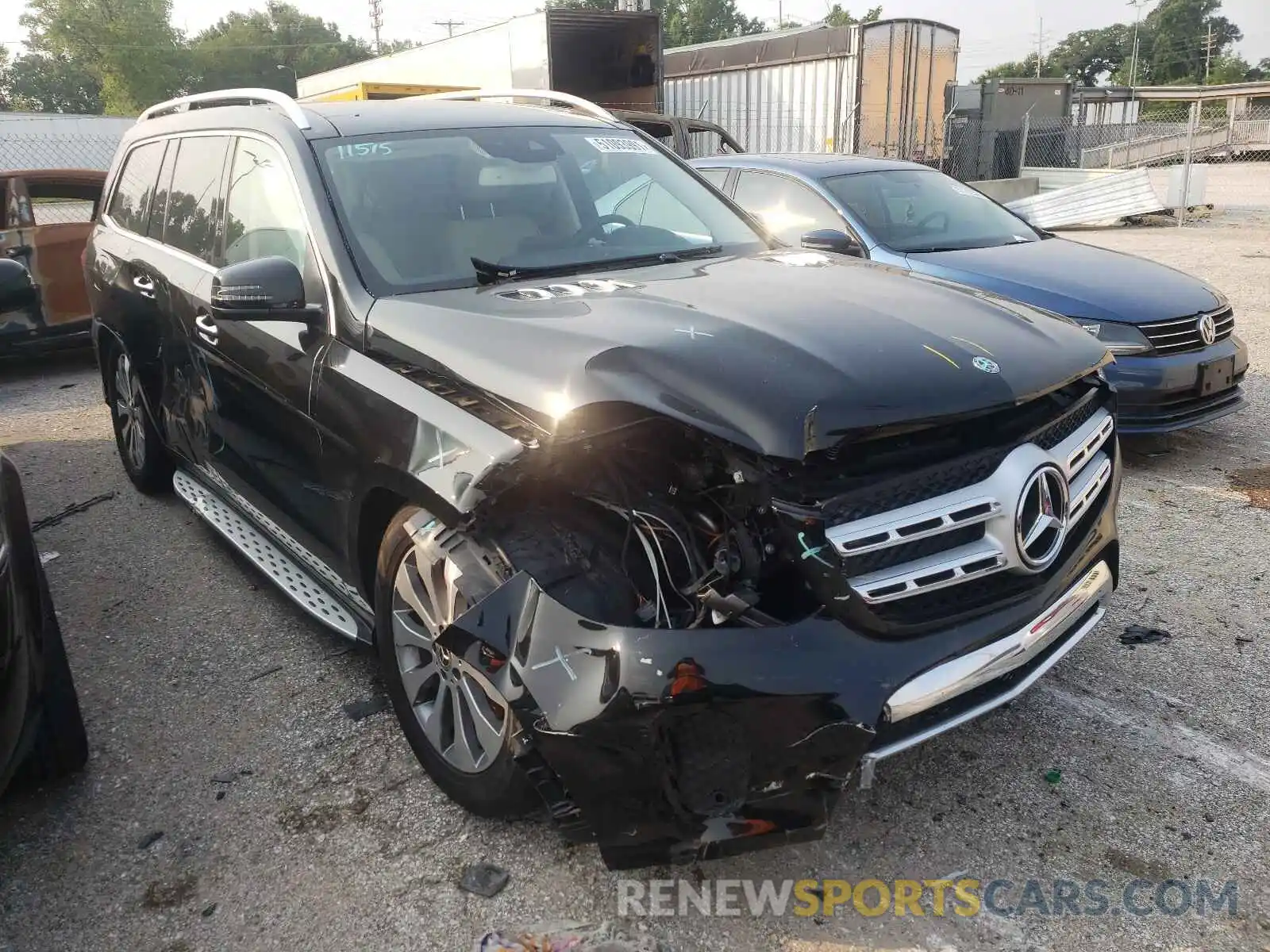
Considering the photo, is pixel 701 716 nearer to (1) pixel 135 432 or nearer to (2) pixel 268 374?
(2) pixel 268 374

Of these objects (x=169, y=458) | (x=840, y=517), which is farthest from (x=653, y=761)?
(x=169, y=458)

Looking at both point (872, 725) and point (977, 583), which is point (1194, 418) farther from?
point (872, 725)

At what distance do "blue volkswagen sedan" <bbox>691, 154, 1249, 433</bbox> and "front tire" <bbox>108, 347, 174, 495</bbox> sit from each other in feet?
10.9

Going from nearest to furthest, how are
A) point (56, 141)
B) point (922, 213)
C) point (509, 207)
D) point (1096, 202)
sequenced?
point (509, 207) < point (922, 213) < point (1096, 202) < point (56, 141)

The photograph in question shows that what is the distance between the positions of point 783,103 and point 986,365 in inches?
684

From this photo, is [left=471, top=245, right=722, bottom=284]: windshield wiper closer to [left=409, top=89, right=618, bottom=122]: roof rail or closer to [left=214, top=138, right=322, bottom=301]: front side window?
[left=214, top=138, right=322, bottom=301]: front side window

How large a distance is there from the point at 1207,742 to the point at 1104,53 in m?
118

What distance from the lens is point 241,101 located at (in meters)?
4.10

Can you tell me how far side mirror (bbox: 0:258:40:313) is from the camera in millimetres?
3195

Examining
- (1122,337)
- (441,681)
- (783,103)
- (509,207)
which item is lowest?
(441,681)

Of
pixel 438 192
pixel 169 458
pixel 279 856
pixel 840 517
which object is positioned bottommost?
pixel 279 856

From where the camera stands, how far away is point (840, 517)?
2.16 metres

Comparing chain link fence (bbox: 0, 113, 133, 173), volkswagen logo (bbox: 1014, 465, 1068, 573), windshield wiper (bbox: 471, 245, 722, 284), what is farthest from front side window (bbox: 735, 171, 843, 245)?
chain link fence (bbox: 0, 113, 133, 173)

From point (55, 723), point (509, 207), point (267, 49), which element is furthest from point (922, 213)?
point (267, 49)
